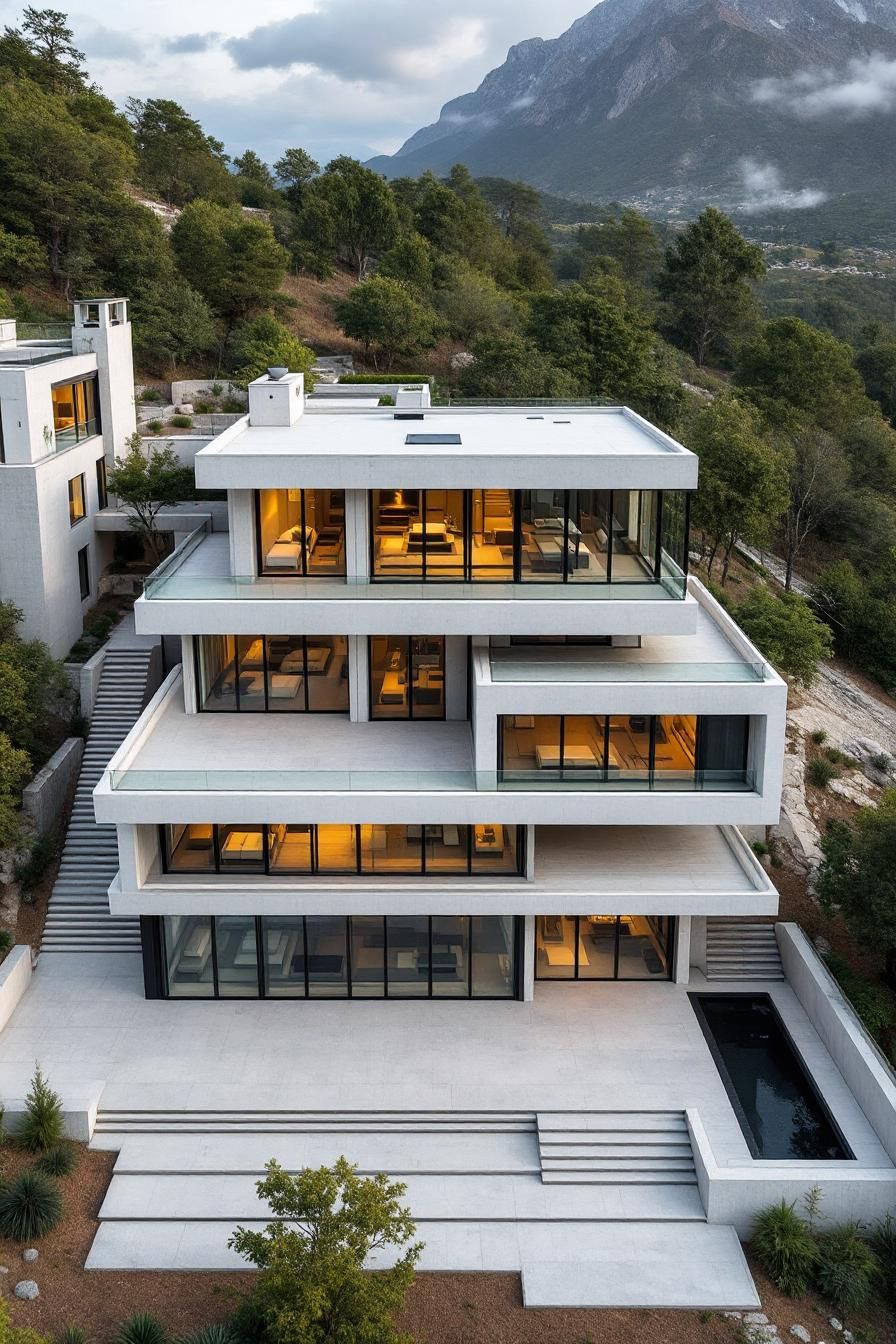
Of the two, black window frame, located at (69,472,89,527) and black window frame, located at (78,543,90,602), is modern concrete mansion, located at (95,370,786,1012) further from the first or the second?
black window frame, located at (78,543,90,602)

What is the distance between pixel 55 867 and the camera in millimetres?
27297

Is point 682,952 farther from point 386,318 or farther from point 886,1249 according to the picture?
point 386,318

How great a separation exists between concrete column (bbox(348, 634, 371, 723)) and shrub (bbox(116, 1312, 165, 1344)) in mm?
13051

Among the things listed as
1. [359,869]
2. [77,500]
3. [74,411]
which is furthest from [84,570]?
[359,869]

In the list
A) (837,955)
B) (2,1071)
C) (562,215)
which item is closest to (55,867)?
(2,1071)

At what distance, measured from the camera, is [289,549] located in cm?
2631

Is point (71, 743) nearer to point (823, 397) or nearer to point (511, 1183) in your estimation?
point (511, 1183)

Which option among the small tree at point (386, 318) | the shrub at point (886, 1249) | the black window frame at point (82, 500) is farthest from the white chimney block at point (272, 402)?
the small tree at point (386, 318)

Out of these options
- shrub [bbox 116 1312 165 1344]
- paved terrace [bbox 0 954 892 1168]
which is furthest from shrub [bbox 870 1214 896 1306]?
shrub [bbox 116 1312 165 1344]

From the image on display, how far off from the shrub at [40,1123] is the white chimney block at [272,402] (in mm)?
17971

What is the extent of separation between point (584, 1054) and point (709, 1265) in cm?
477

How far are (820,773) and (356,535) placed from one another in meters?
15.8

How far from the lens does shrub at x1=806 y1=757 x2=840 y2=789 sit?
32.1 meters

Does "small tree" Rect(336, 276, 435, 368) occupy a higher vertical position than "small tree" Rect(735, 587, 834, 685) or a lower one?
higher
